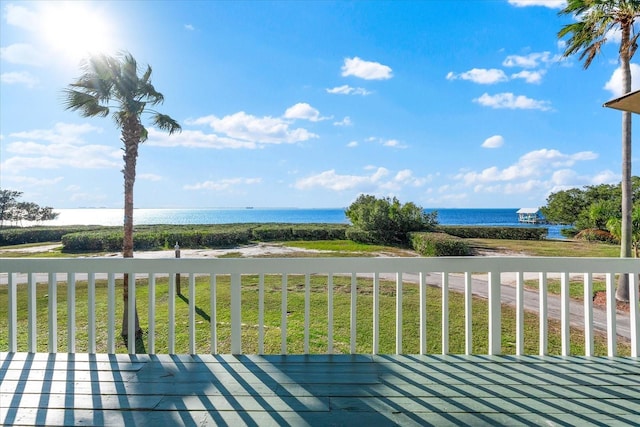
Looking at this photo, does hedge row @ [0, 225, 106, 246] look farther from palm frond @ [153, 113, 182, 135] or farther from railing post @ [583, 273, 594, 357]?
railing post @ [583, 273, 594, 357]

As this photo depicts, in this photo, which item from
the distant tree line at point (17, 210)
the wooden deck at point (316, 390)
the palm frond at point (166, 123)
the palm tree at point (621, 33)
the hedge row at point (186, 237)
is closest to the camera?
the wooden deck at point (316, 390)

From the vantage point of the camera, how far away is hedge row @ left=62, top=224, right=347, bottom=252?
12.6m

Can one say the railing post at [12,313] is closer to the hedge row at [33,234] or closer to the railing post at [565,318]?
the railing post at [565,318]

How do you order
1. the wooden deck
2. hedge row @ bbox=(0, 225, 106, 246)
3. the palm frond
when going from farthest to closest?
hedge row @ bbox=(0, 225, 106, 246), the palm frond, the wooden deck

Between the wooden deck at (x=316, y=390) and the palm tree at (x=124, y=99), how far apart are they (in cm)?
368

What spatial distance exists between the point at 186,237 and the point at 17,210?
17.1ft

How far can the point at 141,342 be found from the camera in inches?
200

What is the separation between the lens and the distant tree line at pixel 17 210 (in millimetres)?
9719

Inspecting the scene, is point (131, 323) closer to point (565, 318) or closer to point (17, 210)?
point (565, 318)

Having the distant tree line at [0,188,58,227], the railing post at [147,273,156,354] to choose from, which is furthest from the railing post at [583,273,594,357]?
the distant tree line at [0,188,58,227]

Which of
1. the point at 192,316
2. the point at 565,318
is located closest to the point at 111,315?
the point at 192,316

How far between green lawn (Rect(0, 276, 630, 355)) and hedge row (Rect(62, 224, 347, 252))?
4935 millimetres

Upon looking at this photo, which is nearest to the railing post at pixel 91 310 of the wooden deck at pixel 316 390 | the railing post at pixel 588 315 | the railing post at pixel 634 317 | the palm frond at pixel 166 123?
the wooden deck at pixel 316 390

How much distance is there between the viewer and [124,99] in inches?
215
